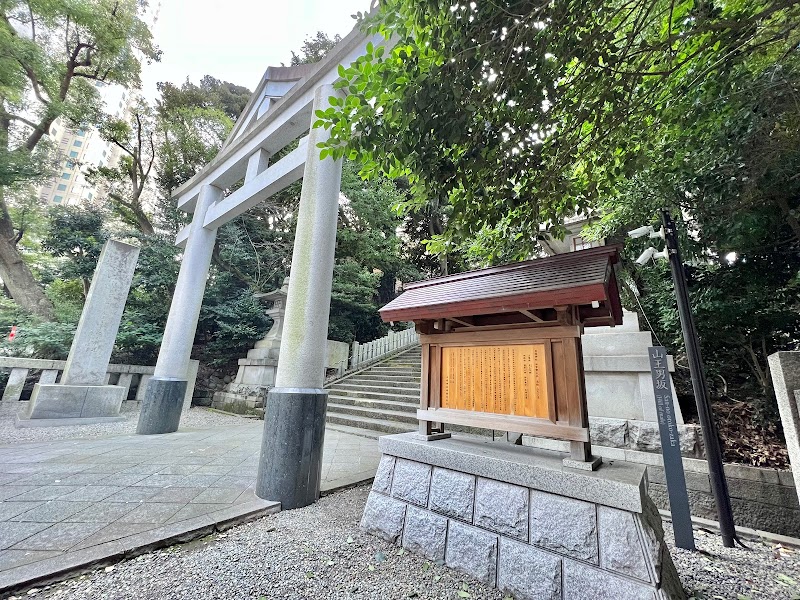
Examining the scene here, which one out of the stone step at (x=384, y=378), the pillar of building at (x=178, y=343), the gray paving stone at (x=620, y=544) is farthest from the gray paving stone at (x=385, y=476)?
the stone step at (x=384, y=378)

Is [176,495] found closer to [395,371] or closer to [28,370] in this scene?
[395,371]

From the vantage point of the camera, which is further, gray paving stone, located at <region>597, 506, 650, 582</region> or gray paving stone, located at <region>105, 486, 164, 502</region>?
gray paving stone, located at <region>105, 486, 164, 502</region>

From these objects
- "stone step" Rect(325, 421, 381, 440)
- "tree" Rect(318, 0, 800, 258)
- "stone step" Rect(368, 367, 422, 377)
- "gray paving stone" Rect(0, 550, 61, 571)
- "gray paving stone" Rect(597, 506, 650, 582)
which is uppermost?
"tree" Rect(318, 0, 800, 258)

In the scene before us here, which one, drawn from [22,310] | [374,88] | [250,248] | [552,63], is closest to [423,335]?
[374,88]

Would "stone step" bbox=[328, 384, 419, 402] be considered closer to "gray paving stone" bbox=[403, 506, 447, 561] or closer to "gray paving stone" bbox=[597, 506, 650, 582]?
"gray paving stone" bbox=[403, 506, 447, 561]

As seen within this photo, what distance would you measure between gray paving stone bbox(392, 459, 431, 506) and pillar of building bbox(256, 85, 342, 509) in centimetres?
91

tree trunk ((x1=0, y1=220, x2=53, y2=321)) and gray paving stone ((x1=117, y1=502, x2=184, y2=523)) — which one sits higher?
tree trunk ((x1=0, y1=220, x2=53, y2=321))

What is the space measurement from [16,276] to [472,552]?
1567 cm

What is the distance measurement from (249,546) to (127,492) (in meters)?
1.66

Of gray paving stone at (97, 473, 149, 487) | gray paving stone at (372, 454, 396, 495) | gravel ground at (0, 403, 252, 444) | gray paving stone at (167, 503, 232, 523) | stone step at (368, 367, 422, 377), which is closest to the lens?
gray paving stone at (167, 503, 232, 523)

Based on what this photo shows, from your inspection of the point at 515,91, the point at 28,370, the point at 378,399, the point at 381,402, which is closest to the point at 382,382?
the point at 378,399

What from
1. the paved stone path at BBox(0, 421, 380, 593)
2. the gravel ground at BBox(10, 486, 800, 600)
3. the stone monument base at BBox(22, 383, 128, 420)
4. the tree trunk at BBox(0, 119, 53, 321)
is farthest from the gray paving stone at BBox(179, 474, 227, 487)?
the tree trunk at BBox(0, 119, 53, 321)

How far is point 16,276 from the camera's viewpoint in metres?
10.4

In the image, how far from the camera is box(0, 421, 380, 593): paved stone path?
213 cm
